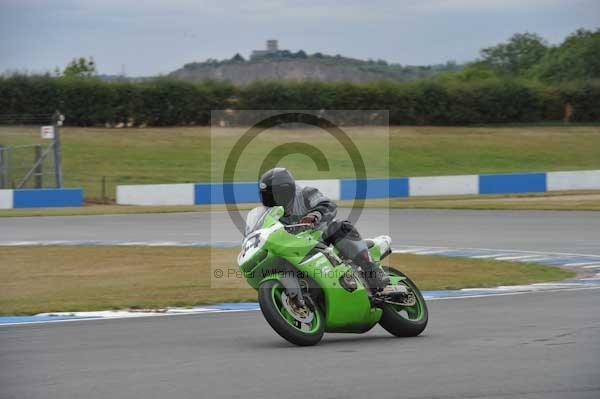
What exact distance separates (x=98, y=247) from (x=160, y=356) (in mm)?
10630

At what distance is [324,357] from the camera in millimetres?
6824

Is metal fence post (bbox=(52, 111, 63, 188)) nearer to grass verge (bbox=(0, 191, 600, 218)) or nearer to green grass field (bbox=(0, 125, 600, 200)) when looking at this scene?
grass verge (bbox=(0, 191, 600, 218))

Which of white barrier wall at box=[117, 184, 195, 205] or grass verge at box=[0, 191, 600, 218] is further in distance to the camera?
white barrier wall at box=[117, 184, 195, 205]

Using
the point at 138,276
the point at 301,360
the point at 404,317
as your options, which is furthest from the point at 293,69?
the point at 301,360

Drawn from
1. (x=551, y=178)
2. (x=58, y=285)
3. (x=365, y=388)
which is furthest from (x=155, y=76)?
(x=365, y=388)

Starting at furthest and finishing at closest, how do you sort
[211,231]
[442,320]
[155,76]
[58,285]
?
1. [155,76]
2. [211,231]
3. [58,285]
4. [442,320]

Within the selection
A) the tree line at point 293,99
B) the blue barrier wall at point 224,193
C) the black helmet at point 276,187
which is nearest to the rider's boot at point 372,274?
the black helmet at point 276,187

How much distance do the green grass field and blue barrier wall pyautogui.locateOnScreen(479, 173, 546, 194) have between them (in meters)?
6.23

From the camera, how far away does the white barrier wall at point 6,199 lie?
28.3m

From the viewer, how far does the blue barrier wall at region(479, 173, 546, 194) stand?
108 feet

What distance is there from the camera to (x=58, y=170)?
29.9 metres

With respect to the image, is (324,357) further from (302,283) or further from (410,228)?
(410,228)

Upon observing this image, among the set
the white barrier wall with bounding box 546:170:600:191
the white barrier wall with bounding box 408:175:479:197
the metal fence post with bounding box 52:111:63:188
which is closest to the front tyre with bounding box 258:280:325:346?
the metal fence post with bounding box 52:111:63:188

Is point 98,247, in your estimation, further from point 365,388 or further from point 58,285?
point 365,388
